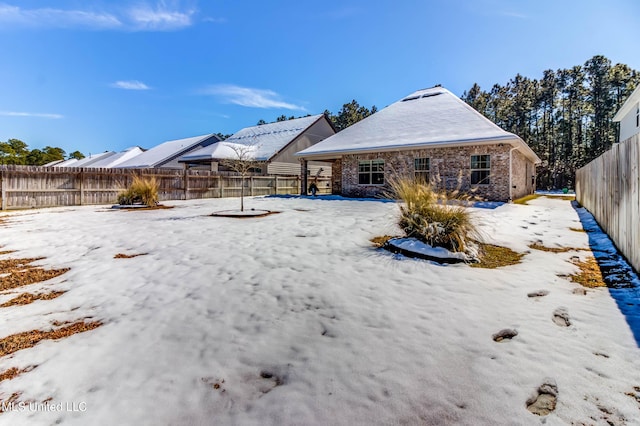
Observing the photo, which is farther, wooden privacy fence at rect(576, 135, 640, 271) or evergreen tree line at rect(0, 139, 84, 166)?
evergreen tree line at rect(0, 139, 84, 166)

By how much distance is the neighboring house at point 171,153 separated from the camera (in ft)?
88.7

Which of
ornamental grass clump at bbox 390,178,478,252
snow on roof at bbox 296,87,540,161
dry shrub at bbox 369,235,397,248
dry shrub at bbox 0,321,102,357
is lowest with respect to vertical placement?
dry shrub at bbox 0,321,102,357

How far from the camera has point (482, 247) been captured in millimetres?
4965

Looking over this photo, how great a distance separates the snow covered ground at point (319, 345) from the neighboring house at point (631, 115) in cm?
→ 1441

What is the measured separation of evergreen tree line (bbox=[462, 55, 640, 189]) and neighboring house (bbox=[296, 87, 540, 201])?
836 inches

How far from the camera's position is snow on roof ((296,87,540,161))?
13336 mm

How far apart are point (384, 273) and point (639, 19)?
1181 centimetres

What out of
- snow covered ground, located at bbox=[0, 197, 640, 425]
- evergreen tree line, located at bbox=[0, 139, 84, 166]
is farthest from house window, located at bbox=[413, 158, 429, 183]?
evergreen tree line, located at bbox=[0, 139, 84, 166]

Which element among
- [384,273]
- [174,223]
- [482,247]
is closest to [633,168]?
[482,247]

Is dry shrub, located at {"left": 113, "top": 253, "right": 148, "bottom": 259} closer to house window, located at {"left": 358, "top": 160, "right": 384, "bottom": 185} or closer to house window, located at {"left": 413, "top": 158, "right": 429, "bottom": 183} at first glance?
house window, located at {"left": 413, "top": 158, "right": 429, "bottom": 183}

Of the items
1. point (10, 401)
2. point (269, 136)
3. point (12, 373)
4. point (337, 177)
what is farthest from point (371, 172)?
point (10, 401)

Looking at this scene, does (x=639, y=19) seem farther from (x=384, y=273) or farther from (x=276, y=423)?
(x=276, y=423)

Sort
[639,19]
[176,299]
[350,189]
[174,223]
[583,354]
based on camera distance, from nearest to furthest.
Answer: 1. [583,354]
2. [176,299]
3. [174,223]
4. [639,19]
5. [350,189]

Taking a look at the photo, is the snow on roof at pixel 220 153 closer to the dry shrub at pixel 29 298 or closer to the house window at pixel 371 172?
the house window at pixel 371 172
